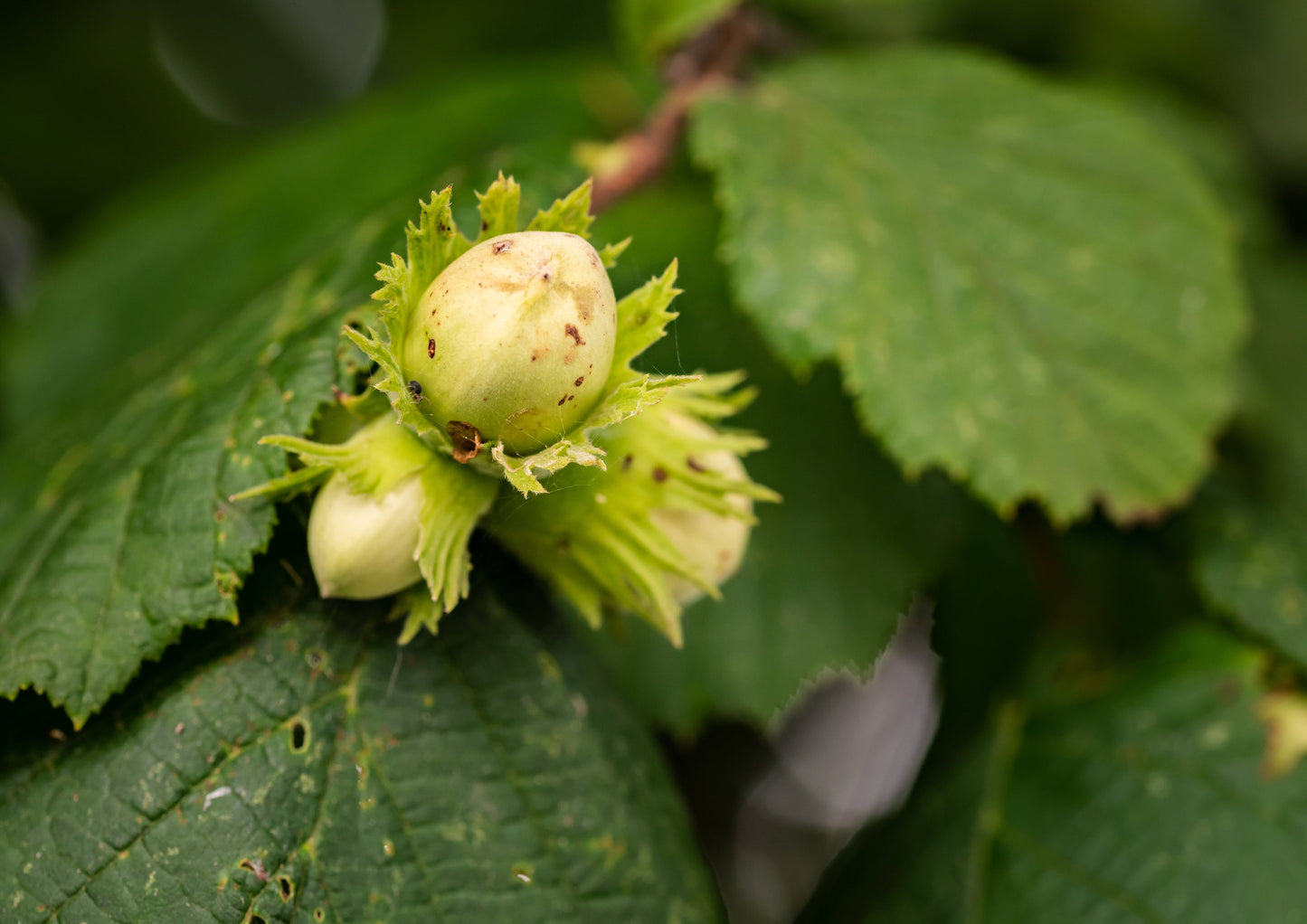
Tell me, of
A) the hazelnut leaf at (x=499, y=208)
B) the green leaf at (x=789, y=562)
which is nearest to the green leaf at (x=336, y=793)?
the hazelnut leaf at (x=499, y=208)

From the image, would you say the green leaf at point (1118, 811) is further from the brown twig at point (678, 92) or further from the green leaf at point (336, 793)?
the brown twig at point (678, 92)

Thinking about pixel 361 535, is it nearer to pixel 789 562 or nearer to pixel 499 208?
pixel 499 208

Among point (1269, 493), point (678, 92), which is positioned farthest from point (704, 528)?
point (1269, 493)

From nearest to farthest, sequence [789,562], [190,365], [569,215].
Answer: [569,215], [190,365], [789,562]

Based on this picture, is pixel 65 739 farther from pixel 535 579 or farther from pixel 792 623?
pixel 792 623

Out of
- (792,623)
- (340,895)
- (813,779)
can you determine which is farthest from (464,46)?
(340,895)
